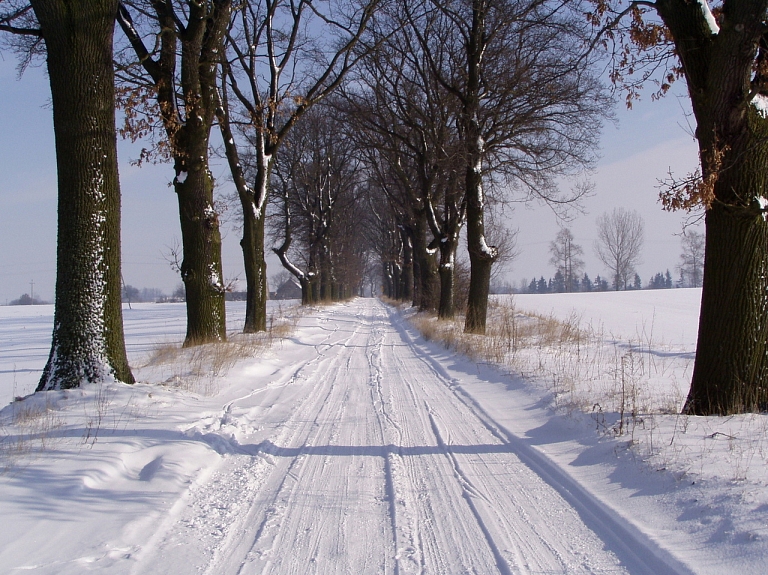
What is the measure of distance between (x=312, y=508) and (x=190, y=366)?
239 inches

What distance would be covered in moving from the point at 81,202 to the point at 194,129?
4905mm

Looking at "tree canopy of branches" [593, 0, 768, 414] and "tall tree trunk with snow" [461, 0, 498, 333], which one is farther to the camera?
"tall tree trunk with snow" [461, 0, 498, 333]

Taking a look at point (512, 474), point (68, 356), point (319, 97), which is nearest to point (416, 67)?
point (319, 97)

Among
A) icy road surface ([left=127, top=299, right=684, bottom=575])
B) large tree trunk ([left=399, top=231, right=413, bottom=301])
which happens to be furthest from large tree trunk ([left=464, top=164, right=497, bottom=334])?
large tree trunk ([left=399, top=231, right=413, bottom=301])

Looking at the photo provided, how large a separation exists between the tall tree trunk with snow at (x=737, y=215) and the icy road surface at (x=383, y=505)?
7.63 ft

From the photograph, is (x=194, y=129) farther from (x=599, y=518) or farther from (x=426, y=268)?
(x=426, y=268)

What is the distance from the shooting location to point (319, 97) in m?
14.3

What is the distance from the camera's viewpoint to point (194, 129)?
37.3 ft

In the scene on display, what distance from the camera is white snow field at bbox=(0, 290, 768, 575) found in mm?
3283

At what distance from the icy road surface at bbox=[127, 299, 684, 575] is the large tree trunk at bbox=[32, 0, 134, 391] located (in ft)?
6.59

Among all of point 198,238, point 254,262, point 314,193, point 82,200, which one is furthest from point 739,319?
point 314,193

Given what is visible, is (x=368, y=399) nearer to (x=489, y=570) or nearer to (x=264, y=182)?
(x=489, y=570)

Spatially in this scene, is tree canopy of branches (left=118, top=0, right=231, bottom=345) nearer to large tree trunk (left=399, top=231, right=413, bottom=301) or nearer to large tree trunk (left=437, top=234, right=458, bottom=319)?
large tree trunk (left=437, top=234, right=458, bottom=319)

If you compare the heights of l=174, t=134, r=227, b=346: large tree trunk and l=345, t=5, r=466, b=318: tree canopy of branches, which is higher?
l=345, t=5, r=466, b=318: tree canopy of branches
